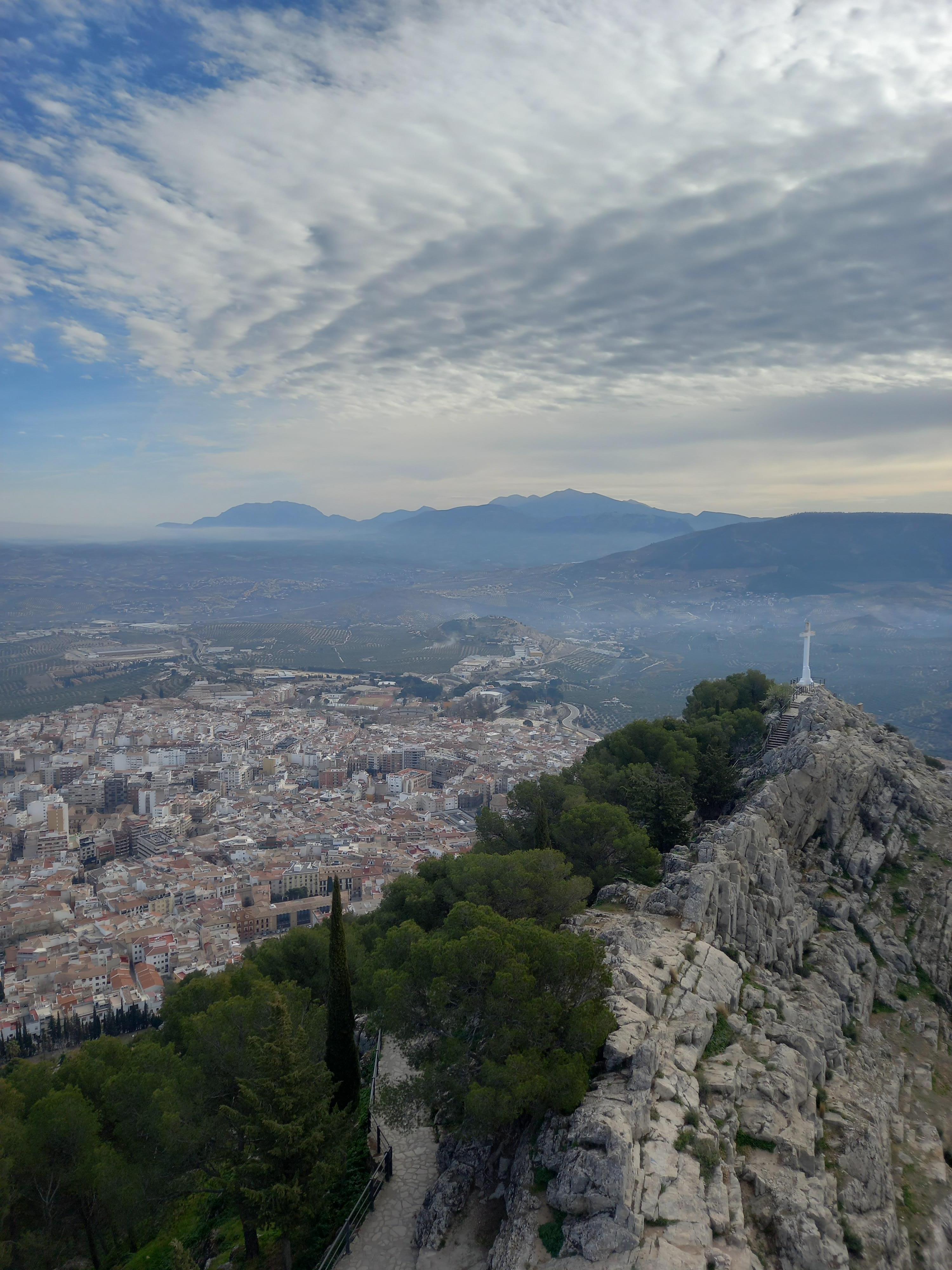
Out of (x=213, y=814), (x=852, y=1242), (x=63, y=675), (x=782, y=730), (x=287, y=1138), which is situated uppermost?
(x=782, y=730)

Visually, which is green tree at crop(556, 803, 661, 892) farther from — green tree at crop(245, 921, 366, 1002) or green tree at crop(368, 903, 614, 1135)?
green tree at crop(368, 903, 614, 1135)

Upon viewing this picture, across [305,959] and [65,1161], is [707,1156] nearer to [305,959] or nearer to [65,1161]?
[65,1161]

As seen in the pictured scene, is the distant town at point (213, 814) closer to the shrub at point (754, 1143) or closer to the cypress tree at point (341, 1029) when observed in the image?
the cypress tree at point (341, 1029)

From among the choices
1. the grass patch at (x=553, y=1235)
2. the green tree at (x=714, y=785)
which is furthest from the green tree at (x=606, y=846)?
the grass patch at (x=553, y=1235)

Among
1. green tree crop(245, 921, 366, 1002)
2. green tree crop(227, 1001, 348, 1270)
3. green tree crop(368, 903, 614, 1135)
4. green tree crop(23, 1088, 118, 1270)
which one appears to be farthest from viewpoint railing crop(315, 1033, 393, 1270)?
green tree crop(23, 1088, 118, 1270)

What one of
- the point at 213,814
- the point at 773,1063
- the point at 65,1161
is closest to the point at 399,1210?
the point at 65,1161
